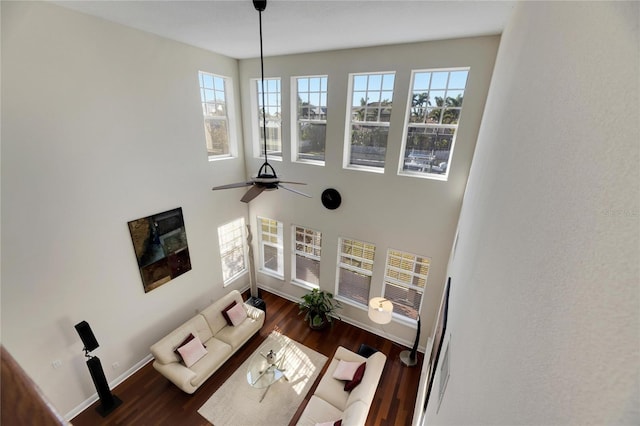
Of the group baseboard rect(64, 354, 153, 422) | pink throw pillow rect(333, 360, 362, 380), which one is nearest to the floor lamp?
pink throw pillow rect(333, 360, 362, 380)

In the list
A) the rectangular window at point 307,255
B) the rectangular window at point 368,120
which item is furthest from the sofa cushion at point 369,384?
the rectangular window at point 368,120

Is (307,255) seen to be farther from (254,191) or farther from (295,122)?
(254,191)

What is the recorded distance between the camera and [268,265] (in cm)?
709

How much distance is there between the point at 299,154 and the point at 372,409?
4805mm

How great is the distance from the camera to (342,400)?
4.02m

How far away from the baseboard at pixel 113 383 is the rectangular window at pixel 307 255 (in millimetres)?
3321

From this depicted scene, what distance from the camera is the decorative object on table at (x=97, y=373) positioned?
3.67 meters

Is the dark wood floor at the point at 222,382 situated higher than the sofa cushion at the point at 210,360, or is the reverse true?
the sofa cushion at the point at 210,360

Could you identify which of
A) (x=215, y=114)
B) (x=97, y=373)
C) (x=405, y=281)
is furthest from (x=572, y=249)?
(x=215, y=114)

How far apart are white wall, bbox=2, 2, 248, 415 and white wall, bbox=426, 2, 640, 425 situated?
4.64 metres

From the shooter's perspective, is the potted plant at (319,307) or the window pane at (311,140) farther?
the potted plant at (319,307)

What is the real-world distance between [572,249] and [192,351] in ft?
17.6

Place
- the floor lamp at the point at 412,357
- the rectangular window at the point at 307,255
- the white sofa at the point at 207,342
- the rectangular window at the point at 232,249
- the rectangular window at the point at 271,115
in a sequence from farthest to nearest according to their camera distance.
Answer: the rectangular window at the point at 232,249, the rectangular window at the point at 307,255, the rectangular window at the point at 271,115, the floor lamp at the point at 412,357, the white sofa at the point at 207,342

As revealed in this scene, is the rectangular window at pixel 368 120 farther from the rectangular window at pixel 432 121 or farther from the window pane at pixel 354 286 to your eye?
the window pane at pixel 354 286
